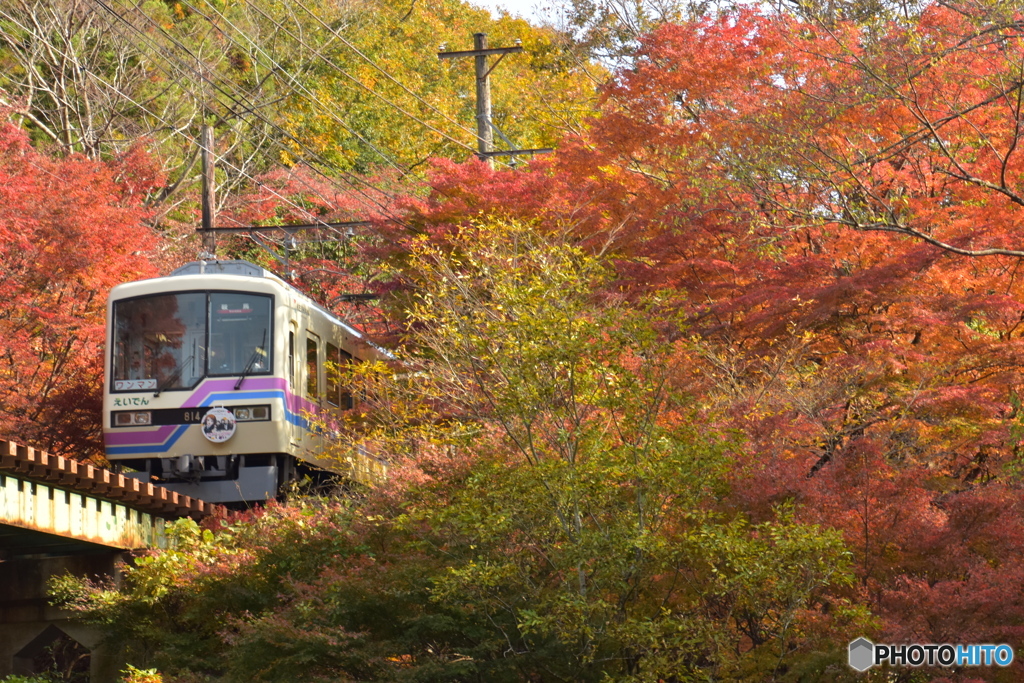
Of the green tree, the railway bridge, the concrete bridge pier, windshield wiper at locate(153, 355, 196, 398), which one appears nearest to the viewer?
the green tree

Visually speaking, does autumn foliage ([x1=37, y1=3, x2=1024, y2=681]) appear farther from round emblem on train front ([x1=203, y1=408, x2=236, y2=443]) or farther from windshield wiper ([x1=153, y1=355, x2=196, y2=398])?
windshield wiper ([x1=153, y1=355, x2=196, y2=398])

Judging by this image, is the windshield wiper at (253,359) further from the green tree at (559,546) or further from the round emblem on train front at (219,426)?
the green tree at (559,546)

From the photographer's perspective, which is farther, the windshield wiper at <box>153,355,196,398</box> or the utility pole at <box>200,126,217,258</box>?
the utility pole at <box>200,126,217,258</box>

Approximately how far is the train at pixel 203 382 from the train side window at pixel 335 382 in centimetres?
168

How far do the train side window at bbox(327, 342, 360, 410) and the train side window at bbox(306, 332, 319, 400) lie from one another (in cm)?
23

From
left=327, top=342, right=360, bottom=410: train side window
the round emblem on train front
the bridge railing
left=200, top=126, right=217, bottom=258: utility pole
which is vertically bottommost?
the bridge railing

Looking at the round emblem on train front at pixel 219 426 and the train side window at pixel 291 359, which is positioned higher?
the train side window at pixel 291 359

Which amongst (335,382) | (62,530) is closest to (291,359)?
(335,382)

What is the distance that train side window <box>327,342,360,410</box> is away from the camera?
16438mm

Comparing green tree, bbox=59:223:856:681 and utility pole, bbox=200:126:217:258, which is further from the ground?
utility pole, bbox=200:126:217:258

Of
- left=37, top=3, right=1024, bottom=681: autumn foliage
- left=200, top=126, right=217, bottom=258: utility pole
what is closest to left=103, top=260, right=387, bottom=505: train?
left=37, top=3, right=1024, bottom=681: autumn foliage

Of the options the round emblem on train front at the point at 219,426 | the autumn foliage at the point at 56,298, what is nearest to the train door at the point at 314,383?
the round emblem on train front at the point at 219,426

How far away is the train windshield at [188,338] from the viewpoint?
47.0 feet

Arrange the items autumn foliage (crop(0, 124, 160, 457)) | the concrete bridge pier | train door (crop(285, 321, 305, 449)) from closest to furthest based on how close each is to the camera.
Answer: the concrete bridge pier → train door (crop(285, 321, 305, 449)) → autumn foliage (crop(0, 124, 160, 457))
